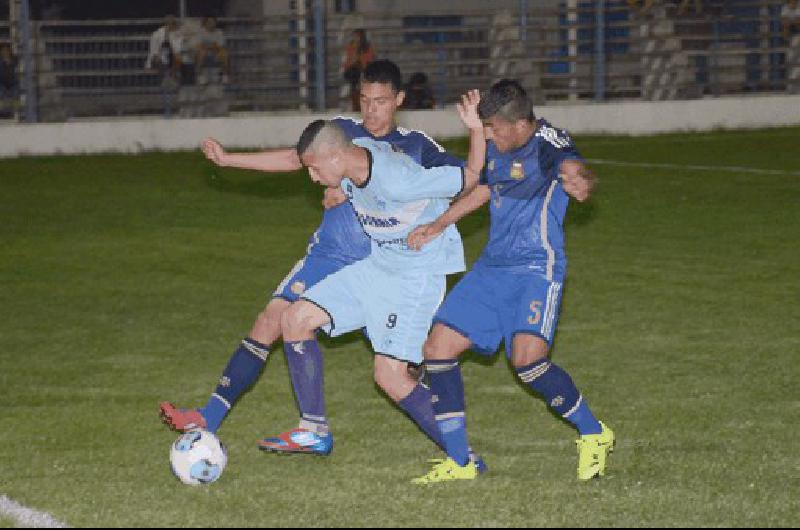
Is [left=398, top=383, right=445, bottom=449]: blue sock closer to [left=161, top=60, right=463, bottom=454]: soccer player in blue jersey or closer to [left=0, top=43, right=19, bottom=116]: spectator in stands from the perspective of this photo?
[left=161, top=60, right=463, bottom=454]: soccer player in blue jersey

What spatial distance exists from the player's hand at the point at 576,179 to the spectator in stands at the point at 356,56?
19603 mm

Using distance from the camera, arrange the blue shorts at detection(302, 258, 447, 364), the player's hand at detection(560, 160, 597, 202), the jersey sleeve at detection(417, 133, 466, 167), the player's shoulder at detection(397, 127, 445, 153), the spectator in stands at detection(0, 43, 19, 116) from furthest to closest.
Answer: the spectator in stands at detection(0, 43, 19, 116) < the player's shoulder at detection(397, 127, 445, 153) < the jersey sleeve at detection(417, 133, 466, 167) < the blue shorts at detection(302, 258, 447, 364) < the player's hand at detection(560, 160, 597, 202)

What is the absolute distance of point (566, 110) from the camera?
88.2ft

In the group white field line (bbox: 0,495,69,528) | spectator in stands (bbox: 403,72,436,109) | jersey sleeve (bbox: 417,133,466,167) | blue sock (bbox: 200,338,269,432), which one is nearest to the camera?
white field line (bbox: 0,495,69,528)

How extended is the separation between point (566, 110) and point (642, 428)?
770 inches

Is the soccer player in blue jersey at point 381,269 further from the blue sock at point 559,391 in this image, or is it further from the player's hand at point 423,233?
the blue sock at point 559,391

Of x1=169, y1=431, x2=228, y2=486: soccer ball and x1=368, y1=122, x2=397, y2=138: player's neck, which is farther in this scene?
x1=368, y1=122, x2=397, y2=138: player's neck

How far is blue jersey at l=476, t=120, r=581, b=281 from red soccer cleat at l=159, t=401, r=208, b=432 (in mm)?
1611

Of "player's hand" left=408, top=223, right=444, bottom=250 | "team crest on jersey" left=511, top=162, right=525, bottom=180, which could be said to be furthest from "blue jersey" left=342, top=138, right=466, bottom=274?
"team crest on jersey" left=511, top=162, right=525, bottom=180

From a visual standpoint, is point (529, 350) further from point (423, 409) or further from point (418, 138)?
point (418, 138)

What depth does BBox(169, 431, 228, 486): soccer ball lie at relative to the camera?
661 centimetres

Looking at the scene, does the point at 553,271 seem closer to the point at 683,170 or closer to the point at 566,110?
the point at 683,170

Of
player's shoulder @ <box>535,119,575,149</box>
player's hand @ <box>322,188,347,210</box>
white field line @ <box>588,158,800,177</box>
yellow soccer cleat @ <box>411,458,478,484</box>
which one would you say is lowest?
yellow soccer cleat @ <box>411,458,478,484</box>

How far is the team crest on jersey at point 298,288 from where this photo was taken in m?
7.50
